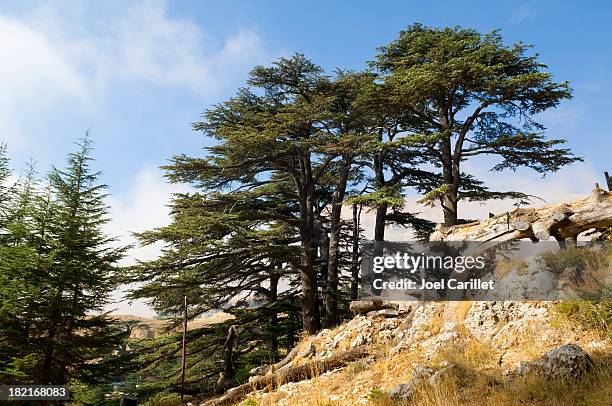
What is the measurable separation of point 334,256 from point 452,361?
10.8 meters

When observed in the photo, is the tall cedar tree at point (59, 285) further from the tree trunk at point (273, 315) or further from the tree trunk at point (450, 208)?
the tree trunk at point (450, 208)

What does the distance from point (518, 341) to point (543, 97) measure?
395 inches

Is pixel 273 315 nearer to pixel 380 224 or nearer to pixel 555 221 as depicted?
pixel 380 224

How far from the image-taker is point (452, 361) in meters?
8.09

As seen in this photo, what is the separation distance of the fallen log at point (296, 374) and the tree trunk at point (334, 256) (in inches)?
236

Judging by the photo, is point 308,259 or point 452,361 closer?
point 452,361

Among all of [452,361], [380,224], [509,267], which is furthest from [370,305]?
[452,361]

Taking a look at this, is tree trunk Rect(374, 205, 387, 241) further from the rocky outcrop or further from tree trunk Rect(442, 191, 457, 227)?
the rocky outcrop

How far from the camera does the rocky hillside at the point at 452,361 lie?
21.2 feet

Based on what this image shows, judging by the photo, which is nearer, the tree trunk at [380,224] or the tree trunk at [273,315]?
the tree trunk at [273,315]

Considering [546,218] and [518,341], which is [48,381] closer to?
[518,341]

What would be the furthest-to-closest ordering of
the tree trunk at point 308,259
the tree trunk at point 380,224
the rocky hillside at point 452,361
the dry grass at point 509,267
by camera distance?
the tree trunk at point 380,224 → the tree trunk at point 308,259 → the dry grass at point 509,267 → the rocky hillside at point 452,361

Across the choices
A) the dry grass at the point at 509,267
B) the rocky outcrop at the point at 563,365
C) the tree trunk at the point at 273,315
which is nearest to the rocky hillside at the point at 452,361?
the rocky outcrop at the point at 563,365

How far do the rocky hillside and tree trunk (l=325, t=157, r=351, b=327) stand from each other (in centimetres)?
367
